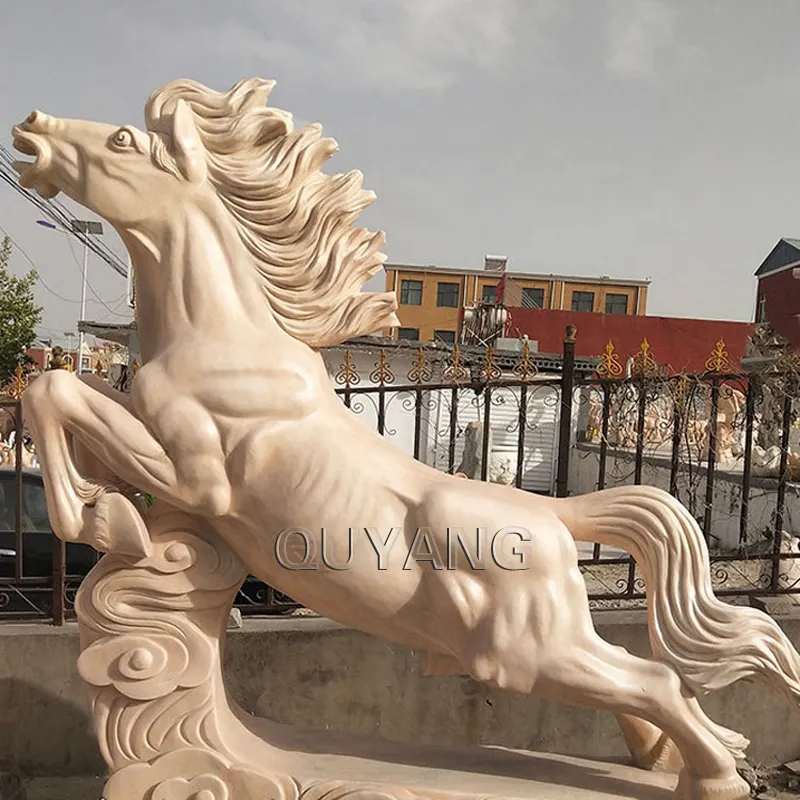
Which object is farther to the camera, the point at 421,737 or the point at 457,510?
the point at 421,737

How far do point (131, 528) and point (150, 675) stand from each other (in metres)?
0.35

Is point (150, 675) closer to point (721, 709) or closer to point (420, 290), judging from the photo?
point (721, 709)

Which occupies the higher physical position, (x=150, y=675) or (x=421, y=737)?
(x=150, y=675)

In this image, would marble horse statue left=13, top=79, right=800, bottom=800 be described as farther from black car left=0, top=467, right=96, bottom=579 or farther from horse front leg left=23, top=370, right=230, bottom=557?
black car left=0, top=467, right=96, bottom=579

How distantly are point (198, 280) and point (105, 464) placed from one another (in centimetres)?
48

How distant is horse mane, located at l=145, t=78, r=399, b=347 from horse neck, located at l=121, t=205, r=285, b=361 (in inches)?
1.4

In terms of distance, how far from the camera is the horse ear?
5.08ft

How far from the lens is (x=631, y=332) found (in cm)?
1745

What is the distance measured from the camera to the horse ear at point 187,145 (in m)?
1.55

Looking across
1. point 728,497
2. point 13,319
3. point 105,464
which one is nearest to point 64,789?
point 105,464

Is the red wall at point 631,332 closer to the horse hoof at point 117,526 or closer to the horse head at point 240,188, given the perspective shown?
the horse head at point 240,188

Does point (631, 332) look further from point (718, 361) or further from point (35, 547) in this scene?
point (35, 547)

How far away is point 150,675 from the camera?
1.60 m

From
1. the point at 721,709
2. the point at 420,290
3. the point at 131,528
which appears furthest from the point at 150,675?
the point at 420,290
